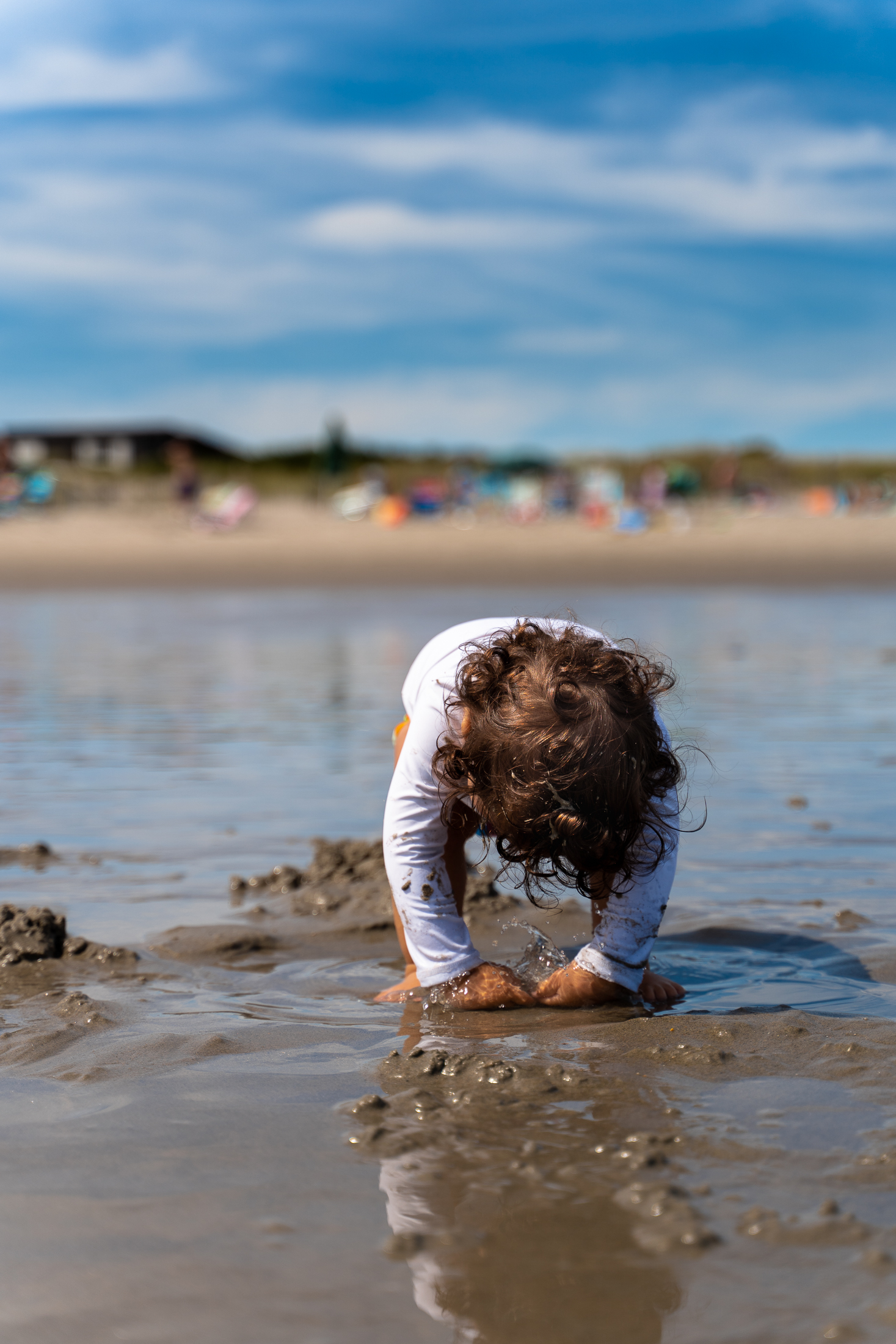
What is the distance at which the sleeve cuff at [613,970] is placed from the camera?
2.47 meters

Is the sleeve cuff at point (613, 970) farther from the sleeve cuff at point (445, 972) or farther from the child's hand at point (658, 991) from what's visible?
the sleeve cuff at point (445, 972)

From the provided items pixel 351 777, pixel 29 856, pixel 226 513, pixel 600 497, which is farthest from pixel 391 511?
pixel 29 856

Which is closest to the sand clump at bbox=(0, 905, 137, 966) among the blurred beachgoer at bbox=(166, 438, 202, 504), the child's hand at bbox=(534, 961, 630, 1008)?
the child's hand at bbox=(534, 961, 630, 1008)

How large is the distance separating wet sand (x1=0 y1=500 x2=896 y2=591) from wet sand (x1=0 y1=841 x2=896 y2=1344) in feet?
47.8

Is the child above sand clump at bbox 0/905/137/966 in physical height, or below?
→ above

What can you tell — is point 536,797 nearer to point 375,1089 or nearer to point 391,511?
point 375,1089

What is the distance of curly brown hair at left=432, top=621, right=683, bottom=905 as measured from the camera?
2.08 meters

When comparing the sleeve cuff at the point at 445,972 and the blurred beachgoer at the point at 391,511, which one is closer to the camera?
the sleeve cuff at the point at 445,972

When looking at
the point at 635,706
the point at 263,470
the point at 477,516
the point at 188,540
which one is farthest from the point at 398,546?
the point at 635,706

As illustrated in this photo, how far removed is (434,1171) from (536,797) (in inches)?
24.2

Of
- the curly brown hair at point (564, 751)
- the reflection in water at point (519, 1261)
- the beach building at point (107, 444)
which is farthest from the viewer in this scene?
the beach building at point (107, 444)

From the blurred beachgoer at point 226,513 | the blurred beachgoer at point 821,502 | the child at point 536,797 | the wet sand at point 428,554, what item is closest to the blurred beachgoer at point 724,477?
the blurred beachgoer at point 821,502

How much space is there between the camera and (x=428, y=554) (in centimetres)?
2016

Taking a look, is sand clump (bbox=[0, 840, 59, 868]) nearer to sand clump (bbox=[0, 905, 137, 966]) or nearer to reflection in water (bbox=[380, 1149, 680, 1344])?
→ sand clump (bbox=[0, 905, 137, 966])
